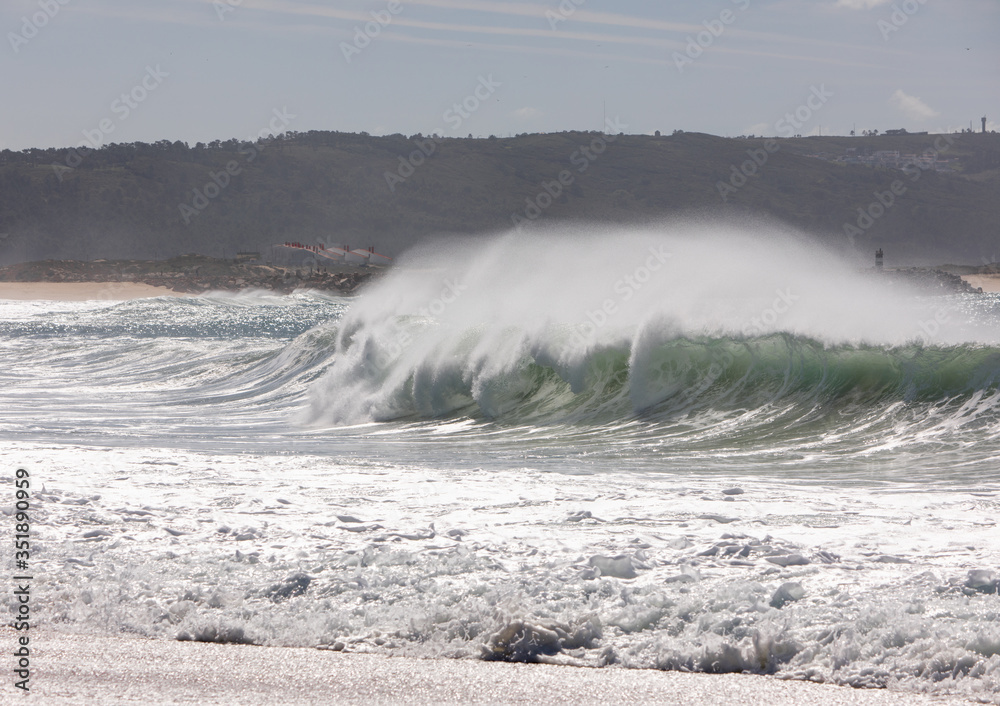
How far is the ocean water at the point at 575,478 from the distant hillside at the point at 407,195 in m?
95.3

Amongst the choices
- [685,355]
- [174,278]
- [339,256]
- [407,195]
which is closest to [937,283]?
[339,256]

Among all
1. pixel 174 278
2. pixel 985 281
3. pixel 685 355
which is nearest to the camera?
pixel 685 355

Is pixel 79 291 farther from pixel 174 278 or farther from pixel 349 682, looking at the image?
pixel 349 682

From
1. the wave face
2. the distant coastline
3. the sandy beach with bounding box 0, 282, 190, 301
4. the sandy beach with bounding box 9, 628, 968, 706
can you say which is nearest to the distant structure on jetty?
the distant coastline

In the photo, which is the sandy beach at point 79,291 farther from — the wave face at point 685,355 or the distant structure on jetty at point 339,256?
the wave face at point 685,355

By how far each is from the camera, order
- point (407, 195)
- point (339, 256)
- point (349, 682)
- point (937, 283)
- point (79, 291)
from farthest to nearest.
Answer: point (407, 195) < point (339, 256) < point (937, 283) < point (79, 291) < point (349, 682)

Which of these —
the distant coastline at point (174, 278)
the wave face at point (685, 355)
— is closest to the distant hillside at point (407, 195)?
the distant coastline at point (174, 278)

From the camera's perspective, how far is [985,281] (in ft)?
258

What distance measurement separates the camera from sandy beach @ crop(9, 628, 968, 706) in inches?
129

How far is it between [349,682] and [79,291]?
61279mm

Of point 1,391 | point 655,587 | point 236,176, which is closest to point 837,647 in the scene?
point 655,587

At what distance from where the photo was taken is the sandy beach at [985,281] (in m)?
76.1

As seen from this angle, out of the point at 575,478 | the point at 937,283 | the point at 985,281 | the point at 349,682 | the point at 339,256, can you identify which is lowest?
the point at 349,682

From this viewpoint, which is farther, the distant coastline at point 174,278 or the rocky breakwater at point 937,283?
the rocky breakwater at point 937,283
